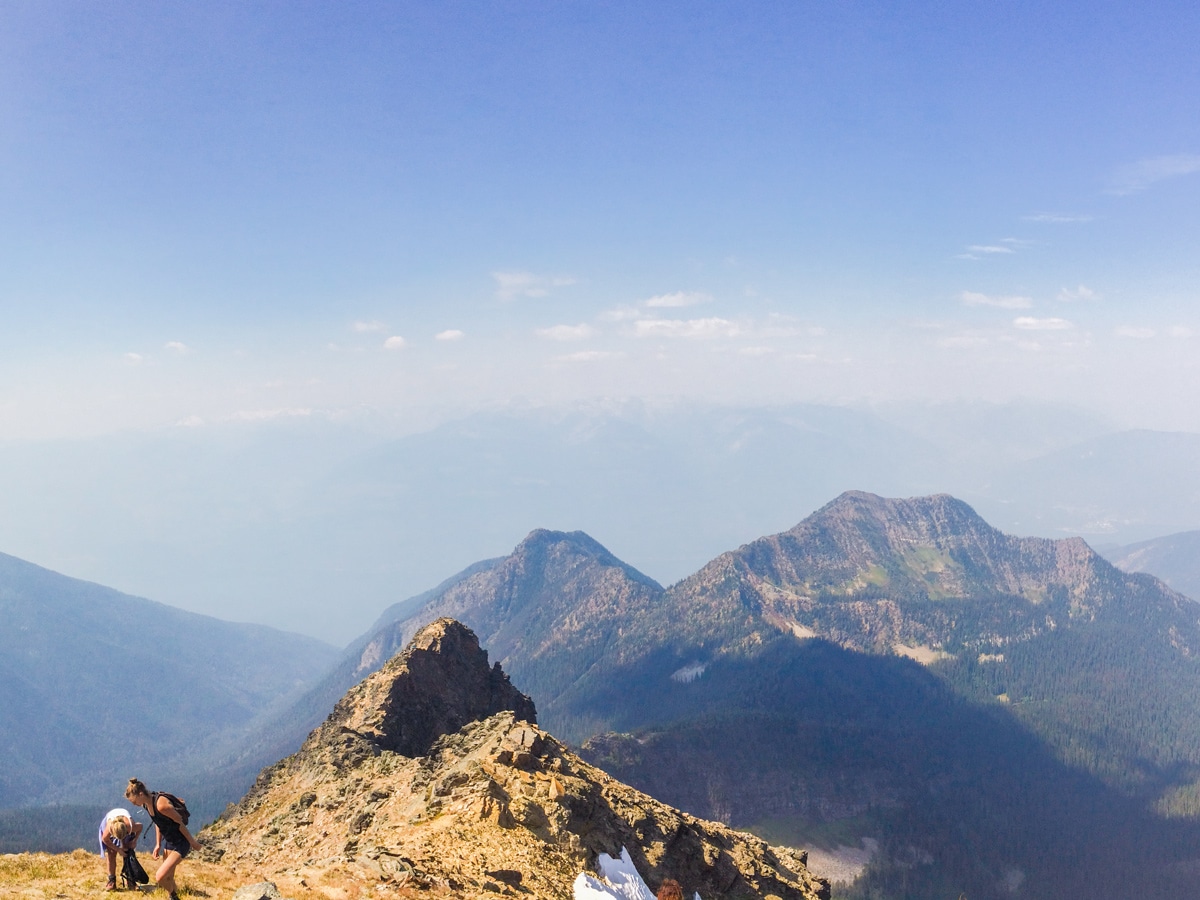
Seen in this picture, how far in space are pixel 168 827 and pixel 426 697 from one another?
6571 cm

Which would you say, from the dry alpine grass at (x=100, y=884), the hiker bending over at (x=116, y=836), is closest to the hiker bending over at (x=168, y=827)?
the hiker bending over at (x=116, y=836)

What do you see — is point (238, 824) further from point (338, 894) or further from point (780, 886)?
point (780, 886)

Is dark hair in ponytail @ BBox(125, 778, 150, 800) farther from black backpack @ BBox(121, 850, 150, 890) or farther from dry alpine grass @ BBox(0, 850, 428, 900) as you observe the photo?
dry alpine grass @ BBox(0, 850, 428, 900)

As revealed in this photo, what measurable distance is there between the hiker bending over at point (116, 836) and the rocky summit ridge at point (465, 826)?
24.1 feet

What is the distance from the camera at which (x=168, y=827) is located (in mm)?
26906

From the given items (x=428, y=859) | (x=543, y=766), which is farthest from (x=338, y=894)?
(x=543, y=766)

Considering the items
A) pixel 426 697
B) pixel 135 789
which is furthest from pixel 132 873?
pixel 426 697

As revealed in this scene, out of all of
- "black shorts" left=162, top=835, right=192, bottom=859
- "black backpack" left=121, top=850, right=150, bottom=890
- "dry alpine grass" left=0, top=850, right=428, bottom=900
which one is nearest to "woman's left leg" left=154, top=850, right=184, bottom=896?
"black shorts" left=162, top=835, right=192, bottom=859

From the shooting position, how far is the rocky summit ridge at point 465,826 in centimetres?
3588

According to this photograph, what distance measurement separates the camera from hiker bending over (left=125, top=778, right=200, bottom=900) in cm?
2600

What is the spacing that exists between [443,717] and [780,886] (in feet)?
148

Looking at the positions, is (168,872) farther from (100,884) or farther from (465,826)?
(465,826)

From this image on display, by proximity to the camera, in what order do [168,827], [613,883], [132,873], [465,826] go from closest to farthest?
[168,827] → [132,873] → [613,883] → [465,826]

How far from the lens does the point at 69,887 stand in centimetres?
2775
